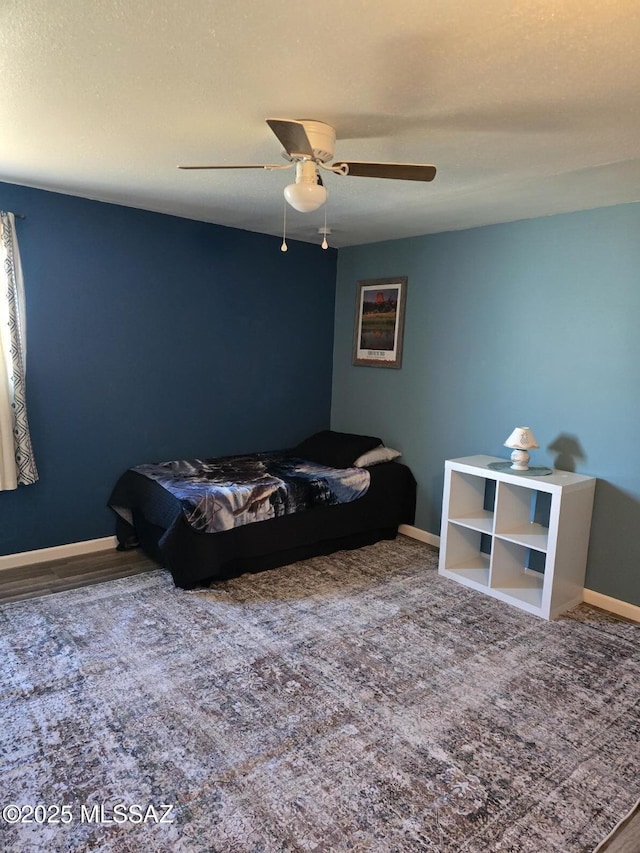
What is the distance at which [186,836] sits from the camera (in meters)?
1.64

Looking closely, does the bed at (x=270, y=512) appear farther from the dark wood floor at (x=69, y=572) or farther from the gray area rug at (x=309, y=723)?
the gray area rug at (x=309, y=723)

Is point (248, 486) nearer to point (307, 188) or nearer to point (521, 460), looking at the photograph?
point (521, 460)

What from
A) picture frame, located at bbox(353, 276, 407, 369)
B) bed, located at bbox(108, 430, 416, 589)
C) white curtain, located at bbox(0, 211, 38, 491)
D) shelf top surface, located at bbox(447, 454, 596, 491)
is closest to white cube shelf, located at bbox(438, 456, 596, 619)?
shelf top surface, located at bbox(447, 454, 596, 491)

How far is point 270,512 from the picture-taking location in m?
3.51

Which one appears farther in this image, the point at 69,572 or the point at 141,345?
the point at 141,345

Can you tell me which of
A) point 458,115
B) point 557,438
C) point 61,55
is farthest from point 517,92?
point 557,438

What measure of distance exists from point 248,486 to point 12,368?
1.56m

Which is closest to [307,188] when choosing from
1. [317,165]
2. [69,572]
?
[317,165]

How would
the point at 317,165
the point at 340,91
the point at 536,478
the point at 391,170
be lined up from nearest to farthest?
1. the point at 340,91
2. the point at 391,170
3. the point at 317,165
4. the point at 536,478

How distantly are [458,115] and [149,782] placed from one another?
2.55 meters

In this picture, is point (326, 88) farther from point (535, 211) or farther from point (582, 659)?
point (582, 659)

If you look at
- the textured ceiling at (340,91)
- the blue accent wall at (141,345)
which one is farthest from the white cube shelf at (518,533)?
the blue accent wall at (141,345)

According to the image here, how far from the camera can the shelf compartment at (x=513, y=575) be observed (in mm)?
3275

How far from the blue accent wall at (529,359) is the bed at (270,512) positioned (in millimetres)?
343
